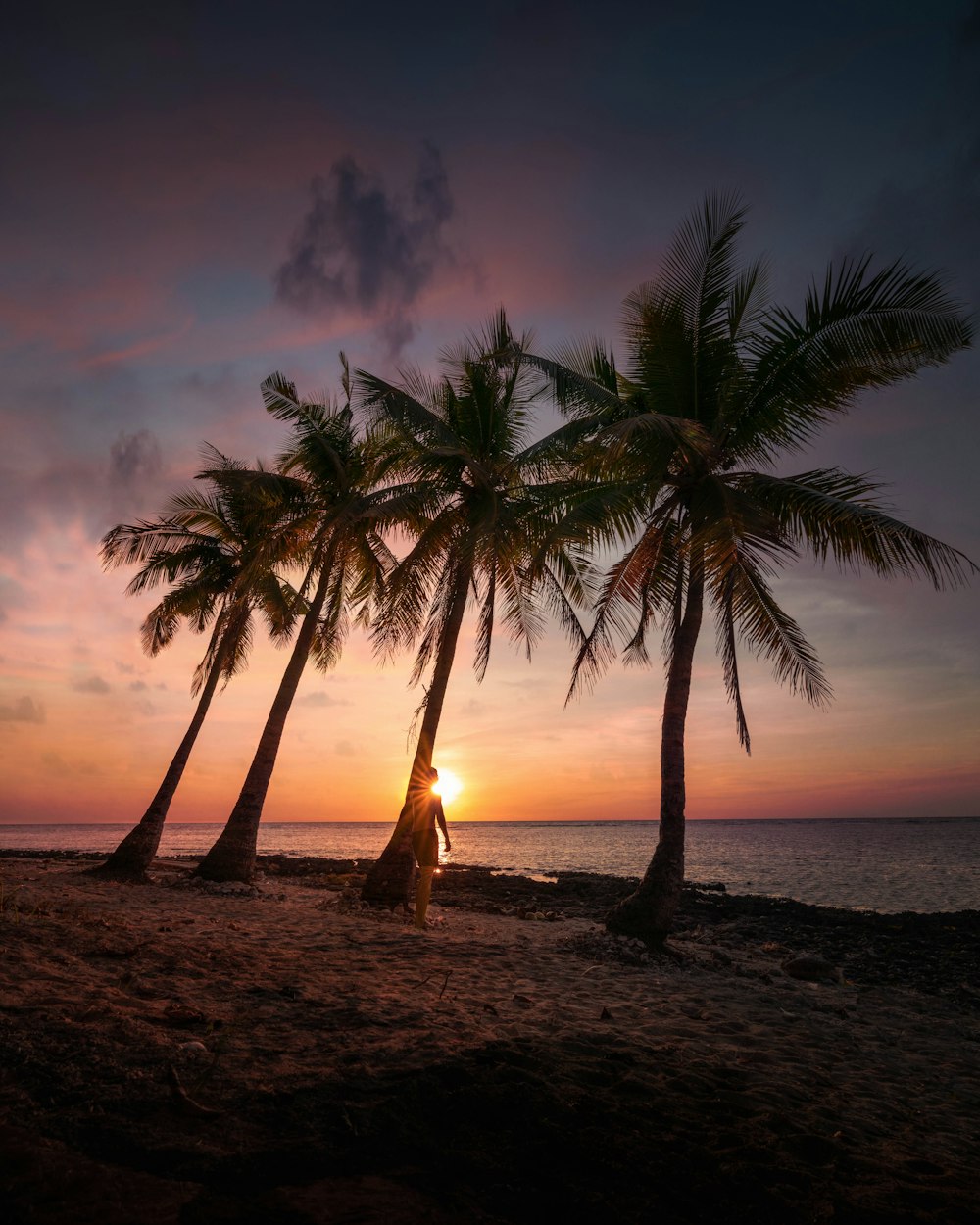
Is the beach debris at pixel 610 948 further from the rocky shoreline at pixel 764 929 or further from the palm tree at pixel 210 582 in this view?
the palm tree at pixel 210 582

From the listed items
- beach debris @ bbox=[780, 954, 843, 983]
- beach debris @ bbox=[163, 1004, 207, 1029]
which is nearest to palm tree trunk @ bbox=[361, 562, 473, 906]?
beach debris @ bbox=[780, 954, 843, 983]

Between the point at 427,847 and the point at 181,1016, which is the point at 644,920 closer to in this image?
the point at 427,847

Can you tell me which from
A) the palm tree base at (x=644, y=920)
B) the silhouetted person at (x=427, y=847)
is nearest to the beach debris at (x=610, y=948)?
the palm tree base at (x=644, y=920)

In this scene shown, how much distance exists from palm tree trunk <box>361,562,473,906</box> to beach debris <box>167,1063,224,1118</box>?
8855mm

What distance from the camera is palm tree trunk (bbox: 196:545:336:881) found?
14.3 metres

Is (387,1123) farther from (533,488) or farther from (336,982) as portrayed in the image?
(533,488)

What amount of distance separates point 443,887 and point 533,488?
11718 millimetres

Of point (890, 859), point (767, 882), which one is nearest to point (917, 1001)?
point (767, 882)

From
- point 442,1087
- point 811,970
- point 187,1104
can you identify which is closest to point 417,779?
point 811,970

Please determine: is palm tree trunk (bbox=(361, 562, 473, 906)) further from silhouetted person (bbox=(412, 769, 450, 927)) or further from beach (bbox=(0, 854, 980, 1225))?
beach (bbox=(0, 854, 980, 1225))

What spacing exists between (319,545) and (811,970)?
13465 mm

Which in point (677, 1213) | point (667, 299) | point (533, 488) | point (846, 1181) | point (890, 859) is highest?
point (667, 299)

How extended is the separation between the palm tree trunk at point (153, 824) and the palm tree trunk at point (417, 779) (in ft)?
19.1

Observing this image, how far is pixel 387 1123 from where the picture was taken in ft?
11.2
